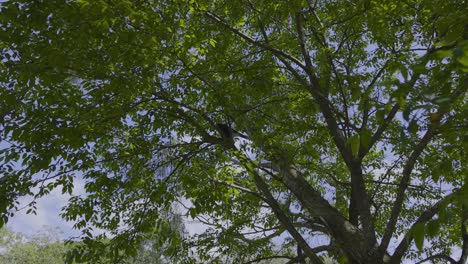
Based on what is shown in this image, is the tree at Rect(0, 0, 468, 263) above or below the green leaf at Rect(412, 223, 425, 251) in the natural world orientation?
above

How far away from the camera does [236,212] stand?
393 inches

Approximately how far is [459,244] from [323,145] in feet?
14.5

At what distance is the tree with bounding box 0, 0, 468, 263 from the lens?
4.90 m

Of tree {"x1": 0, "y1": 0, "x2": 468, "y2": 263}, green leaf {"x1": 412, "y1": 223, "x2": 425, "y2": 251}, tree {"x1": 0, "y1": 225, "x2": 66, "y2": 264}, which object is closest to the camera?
green leaf {"x1": 412, "y1": 223, "x2": 425, "y2": 251}

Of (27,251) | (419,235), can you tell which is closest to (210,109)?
(419,235)

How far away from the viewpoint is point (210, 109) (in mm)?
6836

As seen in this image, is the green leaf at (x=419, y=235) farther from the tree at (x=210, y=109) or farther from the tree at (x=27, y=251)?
the tree at (x=27, y=251)

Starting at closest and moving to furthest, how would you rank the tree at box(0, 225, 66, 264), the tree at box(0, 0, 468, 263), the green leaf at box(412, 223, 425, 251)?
the green leaf at box(412, 223, 425, 251) < the tree at box(0, 0, 468, 263) < the tree at box(0, 225, 66, 264)

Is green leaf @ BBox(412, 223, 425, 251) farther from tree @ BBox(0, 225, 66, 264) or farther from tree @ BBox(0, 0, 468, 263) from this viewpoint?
tree @ BBox(0, 225, 66, 264)

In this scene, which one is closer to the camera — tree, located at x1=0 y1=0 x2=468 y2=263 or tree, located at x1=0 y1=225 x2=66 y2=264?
tree, located at x1=0 y1=0 x2=468 y2=263

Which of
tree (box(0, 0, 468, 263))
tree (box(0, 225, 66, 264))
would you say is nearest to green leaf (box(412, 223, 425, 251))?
tree (box(0, 0, 468, 263))

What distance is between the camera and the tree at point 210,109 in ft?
16.1

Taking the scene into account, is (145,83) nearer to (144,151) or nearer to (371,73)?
(144,151)

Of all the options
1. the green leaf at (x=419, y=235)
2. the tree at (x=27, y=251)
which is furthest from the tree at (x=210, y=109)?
the tree at (x=27, y=251)
